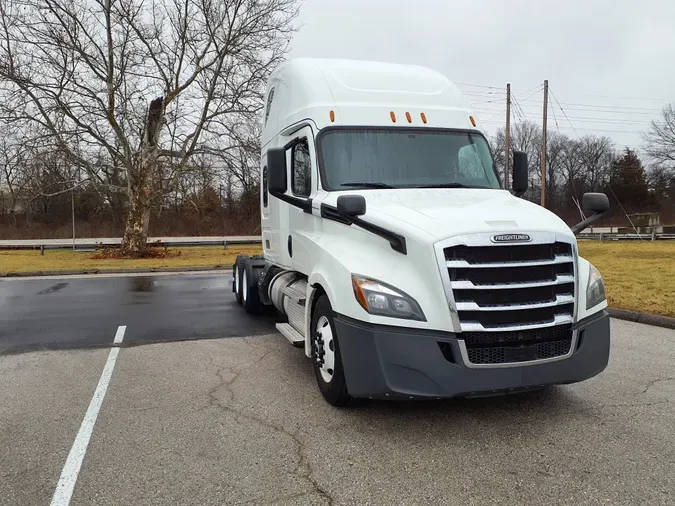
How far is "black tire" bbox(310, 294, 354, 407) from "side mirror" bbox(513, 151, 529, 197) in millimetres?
2890

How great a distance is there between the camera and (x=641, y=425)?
4062 millimetres

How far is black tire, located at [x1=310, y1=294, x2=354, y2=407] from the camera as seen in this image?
4289mm

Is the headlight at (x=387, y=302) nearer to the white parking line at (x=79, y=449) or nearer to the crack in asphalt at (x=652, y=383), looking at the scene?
the white parking line at (x=79, y=449)

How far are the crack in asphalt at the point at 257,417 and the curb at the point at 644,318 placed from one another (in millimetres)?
5685

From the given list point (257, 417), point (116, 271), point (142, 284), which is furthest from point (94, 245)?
point (257, 417)

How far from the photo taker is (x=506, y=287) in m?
3.88

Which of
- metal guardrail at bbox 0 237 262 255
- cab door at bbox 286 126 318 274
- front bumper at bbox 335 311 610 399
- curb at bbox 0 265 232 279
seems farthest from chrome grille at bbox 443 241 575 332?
metal guardrail at bbox 0 237 262 255

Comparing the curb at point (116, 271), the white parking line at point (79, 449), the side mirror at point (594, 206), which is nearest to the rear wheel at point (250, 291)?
the white parking line at point (79, 449)

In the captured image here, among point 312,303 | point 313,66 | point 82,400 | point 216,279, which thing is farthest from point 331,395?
point 216,279

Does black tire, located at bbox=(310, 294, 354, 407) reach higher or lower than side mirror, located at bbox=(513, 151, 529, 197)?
lower

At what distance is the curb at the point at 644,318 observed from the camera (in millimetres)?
7784

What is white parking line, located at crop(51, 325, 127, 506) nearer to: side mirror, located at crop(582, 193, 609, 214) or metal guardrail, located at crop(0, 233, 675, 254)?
Answer: side mirror, located at crop(582, 193, 609, 214)

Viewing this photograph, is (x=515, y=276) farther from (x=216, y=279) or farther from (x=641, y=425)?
(x=216, y=279)

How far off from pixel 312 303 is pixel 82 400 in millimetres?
2230
